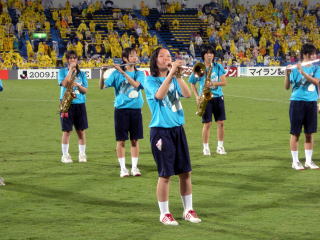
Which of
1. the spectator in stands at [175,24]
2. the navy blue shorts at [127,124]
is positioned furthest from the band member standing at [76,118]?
the spectator in stands at [175,24]

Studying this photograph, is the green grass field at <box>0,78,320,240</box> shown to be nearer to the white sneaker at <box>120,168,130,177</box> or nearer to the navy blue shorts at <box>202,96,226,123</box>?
the white sneaker at <box>120,168,130,177</box>

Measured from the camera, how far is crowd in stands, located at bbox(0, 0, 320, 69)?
42.6m

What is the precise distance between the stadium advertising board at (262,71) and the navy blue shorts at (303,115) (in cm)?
3268

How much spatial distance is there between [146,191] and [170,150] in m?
2.21

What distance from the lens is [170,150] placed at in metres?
7.66

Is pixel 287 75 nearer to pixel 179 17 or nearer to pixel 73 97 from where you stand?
pixel 73 97

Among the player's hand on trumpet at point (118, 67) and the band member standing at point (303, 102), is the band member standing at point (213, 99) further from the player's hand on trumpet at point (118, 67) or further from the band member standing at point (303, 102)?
the player's hand on trumpet at point (118, 67)

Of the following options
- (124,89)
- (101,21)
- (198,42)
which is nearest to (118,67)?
(124,89)

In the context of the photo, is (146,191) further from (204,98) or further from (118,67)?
(204,98)

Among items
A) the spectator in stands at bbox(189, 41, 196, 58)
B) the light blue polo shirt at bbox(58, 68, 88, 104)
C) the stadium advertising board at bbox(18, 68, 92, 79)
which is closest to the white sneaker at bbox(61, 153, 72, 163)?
the light blue polo shirt at bbox(58, 68, 88, 104)

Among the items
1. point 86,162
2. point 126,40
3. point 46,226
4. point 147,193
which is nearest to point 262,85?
point 126,40

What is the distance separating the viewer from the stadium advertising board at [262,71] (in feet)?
144

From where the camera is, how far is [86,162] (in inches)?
495

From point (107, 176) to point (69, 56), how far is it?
91.2 inches
